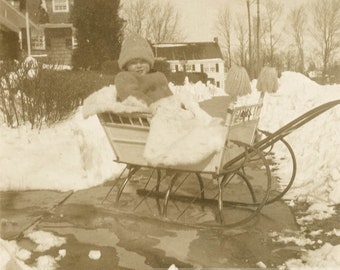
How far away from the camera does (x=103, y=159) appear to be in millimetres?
7809

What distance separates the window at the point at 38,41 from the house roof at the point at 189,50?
62.1ft

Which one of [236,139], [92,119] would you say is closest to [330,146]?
[236,139]

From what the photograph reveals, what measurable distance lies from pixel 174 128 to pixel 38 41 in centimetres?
4268

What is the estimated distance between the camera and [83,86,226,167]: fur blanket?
4785 millimetres

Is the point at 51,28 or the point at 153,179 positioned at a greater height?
the point at 51,28

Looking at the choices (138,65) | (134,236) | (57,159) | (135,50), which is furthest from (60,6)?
(134,236)

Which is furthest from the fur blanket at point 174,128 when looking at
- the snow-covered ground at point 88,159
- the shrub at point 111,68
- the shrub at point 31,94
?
the shrub at point 111,68

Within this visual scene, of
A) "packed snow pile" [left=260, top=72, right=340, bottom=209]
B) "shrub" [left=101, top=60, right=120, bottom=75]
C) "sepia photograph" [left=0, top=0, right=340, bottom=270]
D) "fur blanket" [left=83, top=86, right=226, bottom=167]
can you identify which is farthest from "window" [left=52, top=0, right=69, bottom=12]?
"fur blanket" [left=83, top=86, right=226, bottom=167]

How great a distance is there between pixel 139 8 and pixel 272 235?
40.2 meters

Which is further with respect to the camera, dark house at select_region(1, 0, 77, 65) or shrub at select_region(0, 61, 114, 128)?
dark house at select_region(1, 0, 77, 65)

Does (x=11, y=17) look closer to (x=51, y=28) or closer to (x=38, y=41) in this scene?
(x=51, y=28)

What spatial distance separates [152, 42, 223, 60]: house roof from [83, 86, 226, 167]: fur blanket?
56851 millimetres

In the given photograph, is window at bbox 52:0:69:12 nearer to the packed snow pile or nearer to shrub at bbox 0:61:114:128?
the packed snow pile

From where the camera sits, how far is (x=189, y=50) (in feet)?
224
